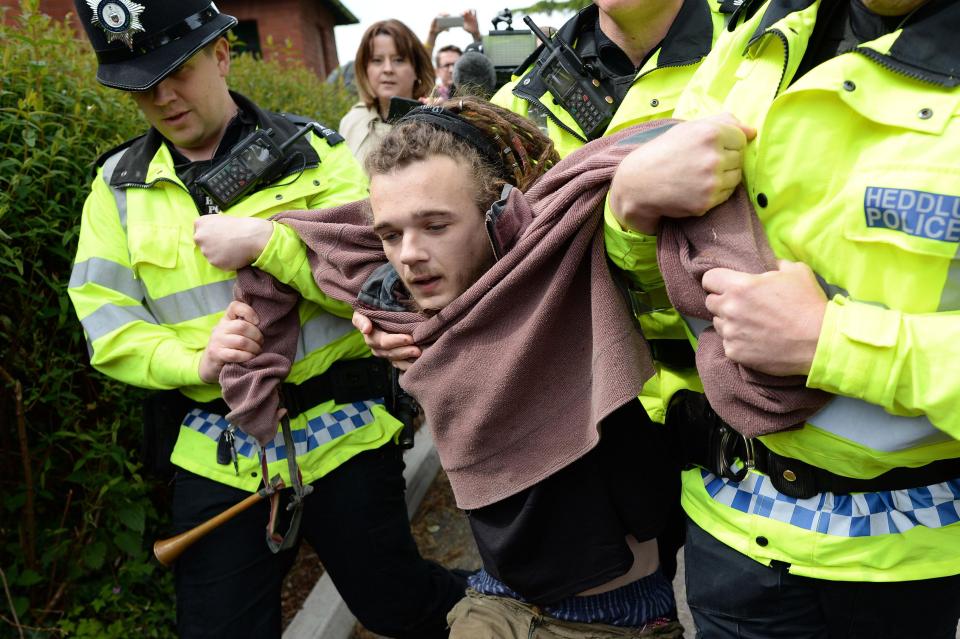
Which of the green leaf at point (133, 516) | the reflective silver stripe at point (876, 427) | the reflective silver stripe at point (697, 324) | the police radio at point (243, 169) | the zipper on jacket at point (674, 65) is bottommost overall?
the green leaf at point (133, 516)

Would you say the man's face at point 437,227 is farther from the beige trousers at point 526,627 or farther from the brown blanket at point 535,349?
the beige trousers at point 526,627

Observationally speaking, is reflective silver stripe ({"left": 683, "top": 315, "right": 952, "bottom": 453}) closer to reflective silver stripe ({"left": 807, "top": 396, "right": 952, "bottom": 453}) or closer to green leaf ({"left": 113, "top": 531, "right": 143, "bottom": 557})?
reflective silver stripe ({"left": 807, "top": 396, "right": 952, "bottom": 453})

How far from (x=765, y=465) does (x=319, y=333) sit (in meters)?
1.55

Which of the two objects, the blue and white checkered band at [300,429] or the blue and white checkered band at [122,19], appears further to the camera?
the blue and white checkered band at [300,429]

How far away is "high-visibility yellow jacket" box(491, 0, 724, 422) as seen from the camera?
1.79 m

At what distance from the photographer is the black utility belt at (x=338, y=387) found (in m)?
2.52

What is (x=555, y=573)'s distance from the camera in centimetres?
164

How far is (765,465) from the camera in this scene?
1450mm

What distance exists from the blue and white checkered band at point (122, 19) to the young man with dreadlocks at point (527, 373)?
41.6 inches

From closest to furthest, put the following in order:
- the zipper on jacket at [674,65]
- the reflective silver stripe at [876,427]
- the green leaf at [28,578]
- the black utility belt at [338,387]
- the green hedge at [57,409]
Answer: the reflective silver stripe at [876,427] → the zipper on jacket at [674,65] → the black utility belt at [338,387] → the green hedge at [57,409] → the green leaf at [28,578]

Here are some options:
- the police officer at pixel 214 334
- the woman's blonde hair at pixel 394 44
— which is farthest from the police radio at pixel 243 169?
the woman's blonde hair at pixel 394 44

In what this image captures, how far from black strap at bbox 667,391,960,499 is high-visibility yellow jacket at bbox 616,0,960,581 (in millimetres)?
21

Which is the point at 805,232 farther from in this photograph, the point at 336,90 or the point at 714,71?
the point at 336,90

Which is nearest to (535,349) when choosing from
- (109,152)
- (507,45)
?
(109,152)
